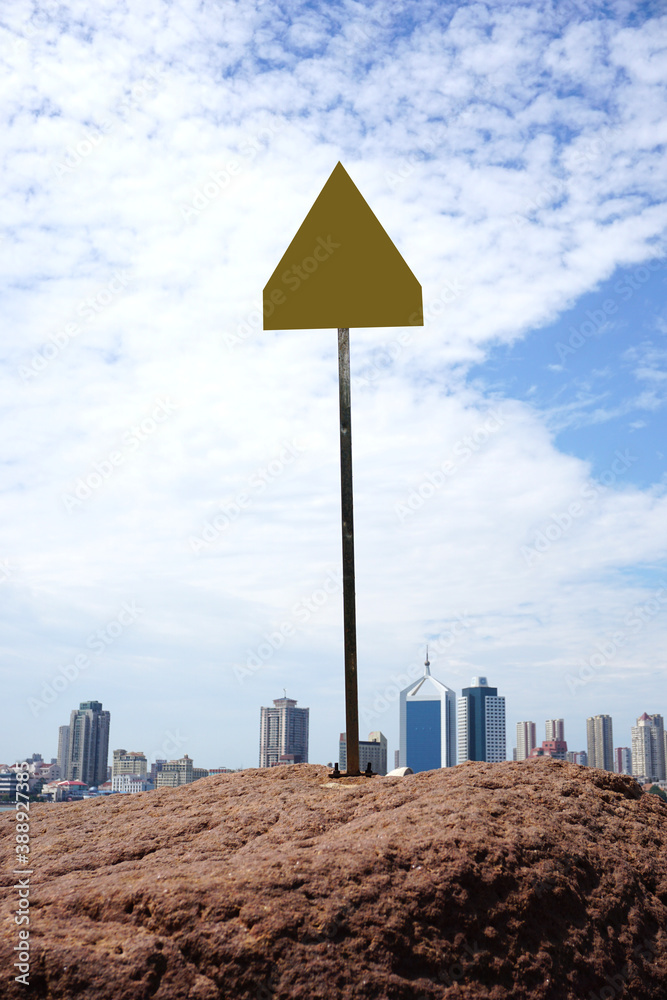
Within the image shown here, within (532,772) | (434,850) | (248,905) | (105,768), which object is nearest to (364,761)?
(532,772)

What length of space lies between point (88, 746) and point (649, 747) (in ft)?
191

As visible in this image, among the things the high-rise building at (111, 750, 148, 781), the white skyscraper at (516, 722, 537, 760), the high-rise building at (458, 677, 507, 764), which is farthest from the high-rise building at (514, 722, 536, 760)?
the high-rise building at (111, 750, 148, 781)

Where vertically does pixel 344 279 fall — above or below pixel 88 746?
above

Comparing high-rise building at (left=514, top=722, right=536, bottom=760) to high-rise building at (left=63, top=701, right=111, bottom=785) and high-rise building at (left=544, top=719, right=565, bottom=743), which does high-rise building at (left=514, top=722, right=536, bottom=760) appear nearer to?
high-rise building at (left=544, top=719, right=565, bottom=743)

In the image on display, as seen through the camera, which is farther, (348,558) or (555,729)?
(555,729)

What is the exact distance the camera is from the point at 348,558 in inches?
255

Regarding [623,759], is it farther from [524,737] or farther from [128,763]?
[128,763]

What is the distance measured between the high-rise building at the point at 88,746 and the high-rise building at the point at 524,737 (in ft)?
174

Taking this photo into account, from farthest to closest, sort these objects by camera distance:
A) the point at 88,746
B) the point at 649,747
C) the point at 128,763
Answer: the point at 649,747
the point at 128,763
the point at 88,746

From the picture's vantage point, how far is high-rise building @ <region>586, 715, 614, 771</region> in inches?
3125

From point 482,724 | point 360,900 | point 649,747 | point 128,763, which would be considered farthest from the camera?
point 482,724

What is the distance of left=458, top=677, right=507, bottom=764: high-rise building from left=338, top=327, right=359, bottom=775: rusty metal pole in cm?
9680

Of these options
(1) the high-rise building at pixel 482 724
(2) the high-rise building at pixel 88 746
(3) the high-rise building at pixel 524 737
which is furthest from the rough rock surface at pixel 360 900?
(1) the high-rise building at pixel 482 724

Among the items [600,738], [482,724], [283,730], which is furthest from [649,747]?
[283,730]
